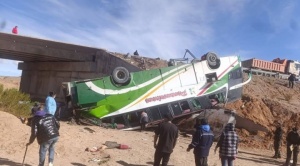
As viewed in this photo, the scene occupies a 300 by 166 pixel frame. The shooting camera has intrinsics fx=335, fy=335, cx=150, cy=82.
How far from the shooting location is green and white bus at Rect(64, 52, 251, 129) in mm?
14047

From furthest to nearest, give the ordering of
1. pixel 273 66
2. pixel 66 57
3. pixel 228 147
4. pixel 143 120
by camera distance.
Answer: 1. pixel 273 66
2. pixel 66 57
3. pixel 143 120
4. pixel 228 147

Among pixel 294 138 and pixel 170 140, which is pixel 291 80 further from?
pixel 170 140

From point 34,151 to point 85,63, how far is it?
12581mm

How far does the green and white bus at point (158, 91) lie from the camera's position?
14047 mm

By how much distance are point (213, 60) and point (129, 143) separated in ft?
22.9

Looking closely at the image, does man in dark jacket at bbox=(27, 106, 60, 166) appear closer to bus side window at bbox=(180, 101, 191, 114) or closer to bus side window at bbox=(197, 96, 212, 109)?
bus side window at bbox=(180, 101, 191, 114)

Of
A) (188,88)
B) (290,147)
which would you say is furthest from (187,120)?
(290,147)

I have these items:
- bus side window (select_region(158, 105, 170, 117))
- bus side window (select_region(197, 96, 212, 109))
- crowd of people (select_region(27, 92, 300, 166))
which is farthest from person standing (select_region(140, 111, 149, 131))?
crowd of people (select_region(27, 92, 300, 166))

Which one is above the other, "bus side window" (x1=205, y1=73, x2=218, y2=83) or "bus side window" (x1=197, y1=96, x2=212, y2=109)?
"bus side window" (x1=205, y1=73, x2=218, y2=83)

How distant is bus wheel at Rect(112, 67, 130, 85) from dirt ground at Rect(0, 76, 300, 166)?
2260 mm

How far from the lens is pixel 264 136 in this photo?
15.1m

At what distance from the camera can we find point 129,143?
37.4ft

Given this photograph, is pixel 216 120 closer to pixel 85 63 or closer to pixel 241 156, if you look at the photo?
pixel 241 156

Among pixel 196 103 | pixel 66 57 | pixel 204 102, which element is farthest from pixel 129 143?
pixel 66 57
